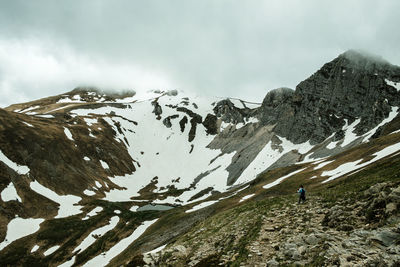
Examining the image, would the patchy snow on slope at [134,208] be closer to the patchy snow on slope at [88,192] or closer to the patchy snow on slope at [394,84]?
the patchy snow on slope at [88,192]

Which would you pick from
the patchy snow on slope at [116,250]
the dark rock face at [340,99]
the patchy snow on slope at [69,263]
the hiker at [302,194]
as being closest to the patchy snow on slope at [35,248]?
the patchy snow on slope at [69,263]

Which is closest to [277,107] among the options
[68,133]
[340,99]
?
[340,99]

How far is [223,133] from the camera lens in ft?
636

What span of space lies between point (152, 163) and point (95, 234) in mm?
106860

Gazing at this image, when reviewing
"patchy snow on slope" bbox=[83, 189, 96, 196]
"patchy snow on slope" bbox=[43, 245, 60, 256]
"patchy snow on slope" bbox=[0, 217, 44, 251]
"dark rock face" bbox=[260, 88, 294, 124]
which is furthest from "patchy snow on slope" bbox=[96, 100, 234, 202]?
"patchy snow on slope" bbox=[43, 245, 60, 256]

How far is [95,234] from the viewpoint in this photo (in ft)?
239

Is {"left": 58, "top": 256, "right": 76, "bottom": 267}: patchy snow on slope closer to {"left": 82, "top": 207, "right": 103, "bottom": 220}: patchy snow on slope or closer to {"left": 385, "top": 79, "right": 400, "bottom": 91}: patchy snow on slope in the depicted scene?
{"left": 82, "top": 207, "right": 103, "bottom": 220}: patchy snow on slope

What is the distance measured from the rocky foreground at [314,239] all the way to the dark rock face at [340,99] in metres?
105

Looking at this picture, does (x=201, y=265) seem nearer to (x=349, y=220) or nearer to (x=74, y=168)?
(x=349, y=220)

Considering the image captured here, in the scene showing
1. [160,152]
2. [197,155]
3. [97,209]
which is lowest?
[97,209]

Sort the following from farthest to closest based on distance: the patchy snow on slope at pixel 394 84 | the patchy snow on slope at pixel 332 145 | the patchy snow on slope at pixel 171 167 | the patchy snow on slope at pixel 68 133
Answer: the patchy snow on slope at pixel 68 133
the patchy snow on slope at pixel 171 167
the patchy snow on slope at pixel 394 84
the patchy snow on slope at pixel 332 145

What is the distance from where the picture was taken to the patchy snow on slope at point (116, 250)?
5719 centimetres

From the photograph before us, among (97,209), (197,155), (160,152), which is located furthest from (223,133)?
(97,209)

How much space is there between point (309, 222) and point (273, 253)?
14.1ft
